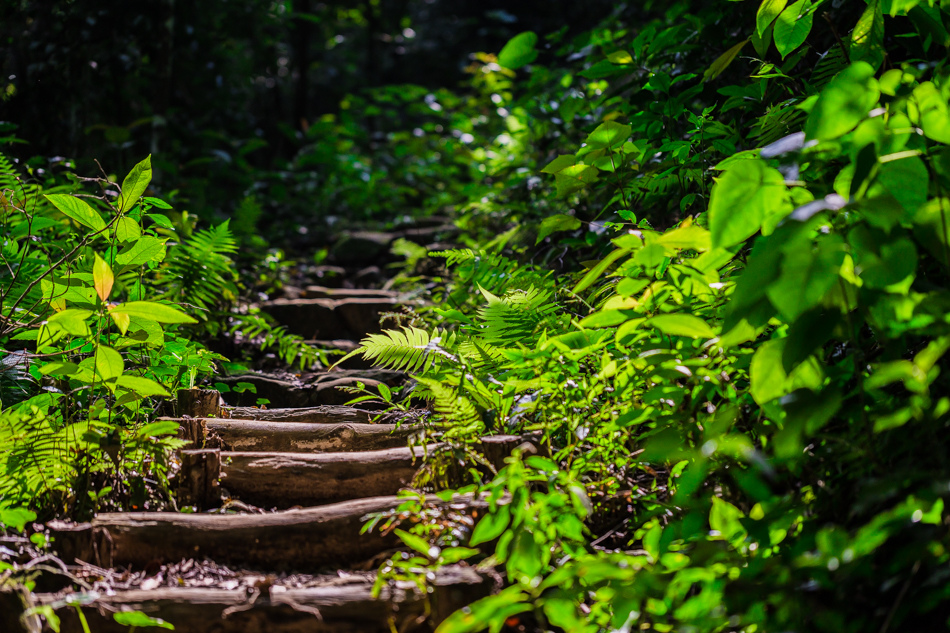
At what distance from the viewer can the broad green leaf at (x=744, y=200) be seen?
1230mm

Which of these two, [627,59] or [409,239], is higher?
[627,59]

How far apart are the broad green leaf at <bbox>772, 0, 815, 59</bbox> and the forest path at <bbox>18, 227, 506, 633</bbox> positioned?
1783 mm

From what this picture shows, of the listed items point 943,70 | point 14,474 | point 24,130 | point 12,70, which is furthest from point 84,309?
point 12,70

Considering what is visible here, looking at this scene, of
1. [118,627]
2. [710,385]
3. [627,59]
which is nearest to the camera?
[118,627]

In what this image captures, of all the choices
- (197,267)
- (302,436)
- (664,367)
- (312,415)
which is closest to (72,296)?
(302,436)

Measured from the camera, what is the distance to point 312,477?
6.67 ft

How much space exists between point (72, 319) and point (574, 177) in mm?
1982

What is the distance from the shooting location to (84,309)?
1729mm

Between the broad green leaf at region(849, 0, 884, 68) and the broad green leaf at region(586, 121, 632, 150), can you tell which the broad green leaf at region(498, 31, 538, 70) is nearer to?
the broad green leaf at region(586, 121, 632, 150)

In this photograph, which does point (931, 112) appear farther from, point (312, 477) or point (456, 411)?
point (312, 477)

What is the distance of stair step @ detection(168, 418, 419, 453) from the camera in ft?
7.45

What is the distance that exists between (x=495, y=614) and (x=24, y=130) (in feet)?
19.8

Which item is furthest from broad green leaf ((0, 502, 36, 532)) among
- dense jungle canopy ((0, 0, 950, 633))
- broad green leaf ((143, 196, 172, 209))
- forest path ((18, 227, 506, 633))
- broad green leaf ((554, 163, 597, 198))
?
broad green leaf ((554, 163, 597, 198))

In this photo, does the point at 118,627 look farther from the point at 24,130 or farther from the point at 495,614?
the point at 24,130
